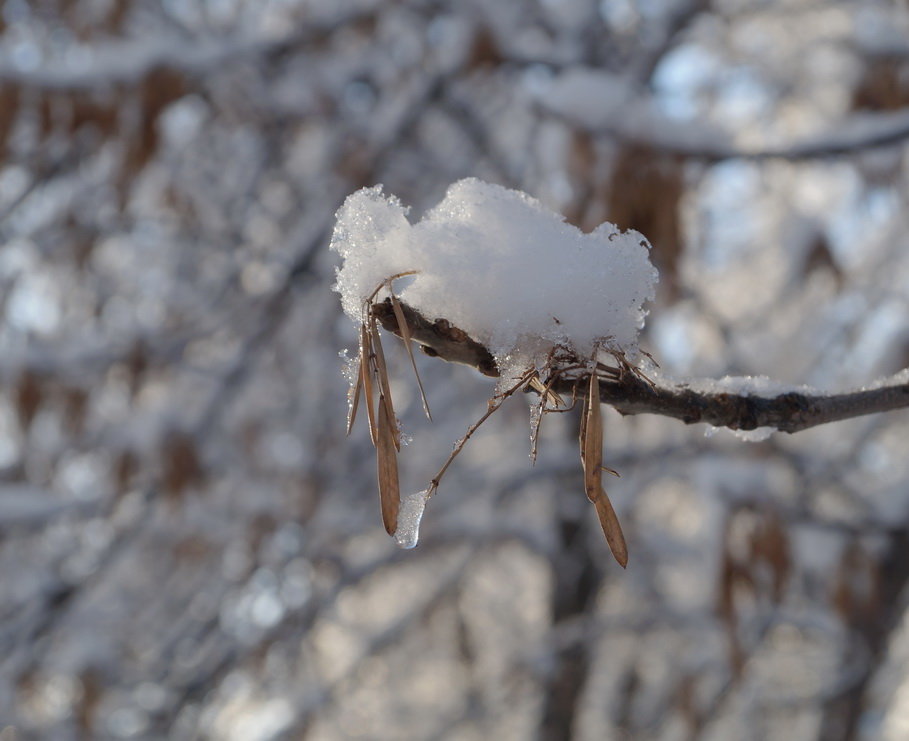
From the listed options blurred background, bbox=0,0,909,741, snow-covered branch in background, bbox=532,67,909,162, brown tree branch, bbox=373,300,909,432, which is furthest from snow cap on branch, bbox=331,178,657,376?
blurred background, bbox=0,0,909,741

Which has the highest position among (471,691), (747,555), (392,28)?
(392,28)

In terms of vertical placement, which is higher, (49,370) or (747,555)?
(49,370)

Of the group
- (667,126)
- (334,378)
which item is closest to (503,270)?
(667,126)

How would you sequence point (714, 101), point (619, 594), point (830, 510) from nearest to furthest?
1. point (714, 101)
2. point (830, 510)
3. point (619, 594)

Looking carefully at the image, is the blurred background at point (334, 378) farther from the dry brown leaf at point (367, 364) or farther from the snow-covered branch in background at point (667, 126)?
the dry brown leaf at point (367, 364)

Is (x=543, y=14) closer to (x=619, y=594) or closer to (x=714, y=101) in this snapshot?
(x=714, y=101)

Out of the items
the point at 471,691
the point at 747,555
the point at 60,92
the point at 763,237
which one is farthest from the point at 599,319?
the point at 471,691
